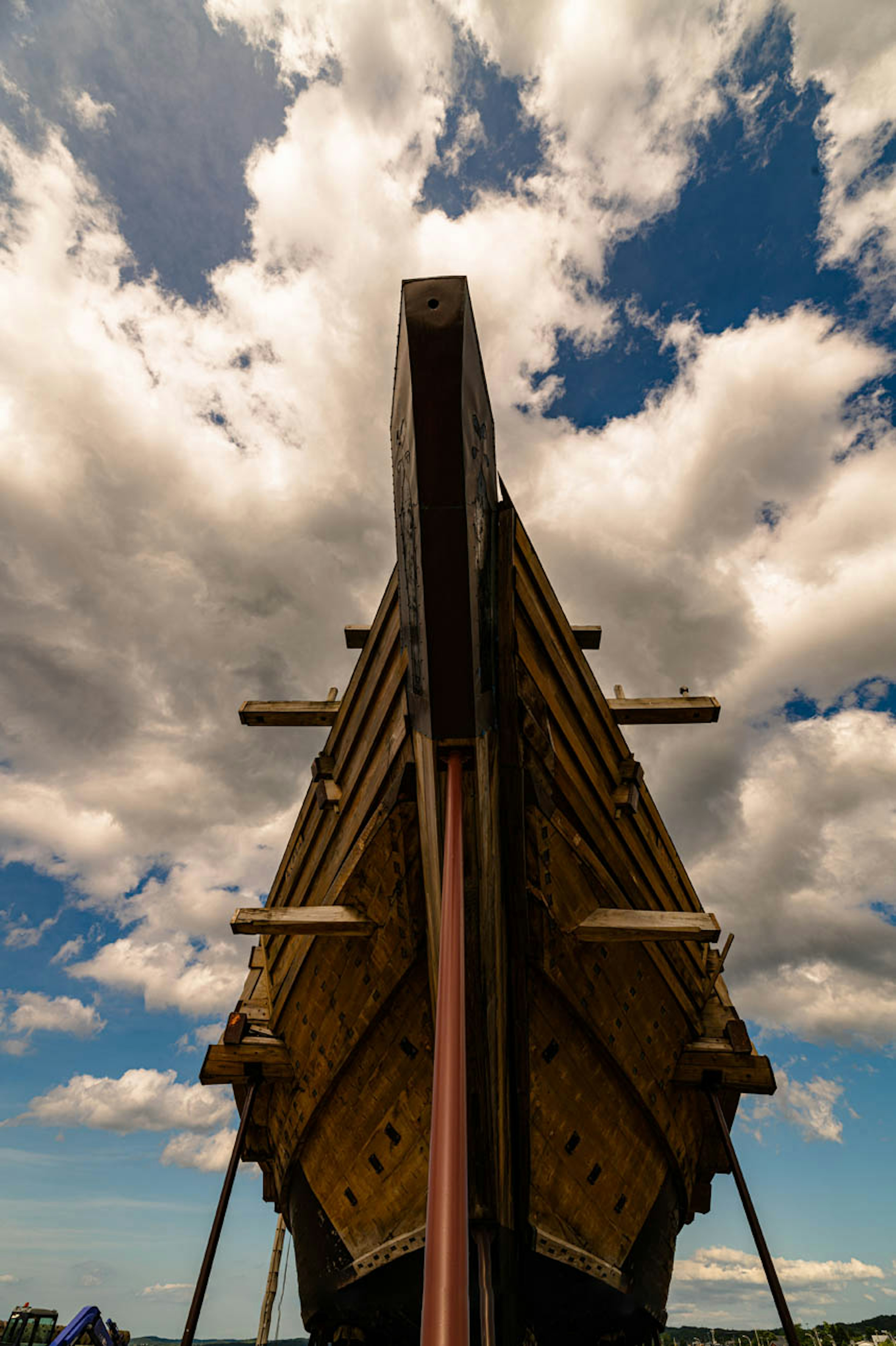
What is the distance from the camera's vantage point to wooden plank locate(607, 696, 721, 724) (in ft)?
19.6

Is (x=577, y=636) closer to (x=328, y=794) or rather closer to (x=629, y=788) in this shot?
(x=629, y=788)

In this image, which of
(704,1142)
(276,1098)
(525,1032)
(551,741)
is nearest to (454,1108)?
(551,741)

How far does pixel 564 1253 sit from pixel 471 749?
3285 millimetres

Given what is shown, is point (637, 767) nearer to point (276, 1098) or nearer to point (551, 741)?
point (551, 741)

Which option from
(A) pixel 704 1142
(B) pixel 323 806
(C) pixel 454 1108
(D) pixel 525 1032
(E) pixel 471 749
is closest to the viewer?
(C) pixel 454 1108

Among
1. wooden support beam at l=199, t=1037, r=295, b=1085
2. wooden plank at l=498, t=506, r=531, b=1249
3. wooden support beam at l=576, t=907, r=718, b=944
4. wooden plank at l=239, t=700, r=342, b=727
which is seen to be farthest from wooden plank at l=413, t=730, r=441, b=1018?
wooden plank at l=239, t=700, r=342, b=727

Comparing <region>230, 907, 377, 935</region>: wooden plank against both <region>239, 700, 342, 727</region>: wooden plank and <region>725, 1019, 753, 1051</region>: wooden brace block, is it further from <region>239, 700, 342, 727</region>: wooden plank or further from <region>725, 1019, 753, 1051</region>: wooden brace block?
<region>725, 1019, 753, 1051</region>: wooden brace block

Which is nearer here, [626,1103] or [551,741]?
[551,741]

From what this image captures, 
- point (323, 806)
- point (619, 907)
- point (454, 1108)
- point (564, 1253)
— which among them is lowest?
point (564, 1253)

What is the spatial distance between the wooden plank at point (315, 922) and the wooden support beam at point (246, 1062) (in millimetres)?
2013

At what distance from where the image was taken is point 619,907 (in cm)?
454

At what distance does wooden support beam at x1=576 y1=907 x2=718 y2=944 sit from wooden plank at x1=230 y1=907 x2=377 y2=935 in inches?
52.8

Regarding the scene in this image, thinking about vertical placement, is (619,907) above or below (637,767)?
below

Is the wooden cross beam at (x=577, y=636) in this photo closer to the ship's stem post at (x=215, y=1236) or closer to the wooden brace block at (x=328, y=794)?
the wooden brace block at (x=328, y=794)
